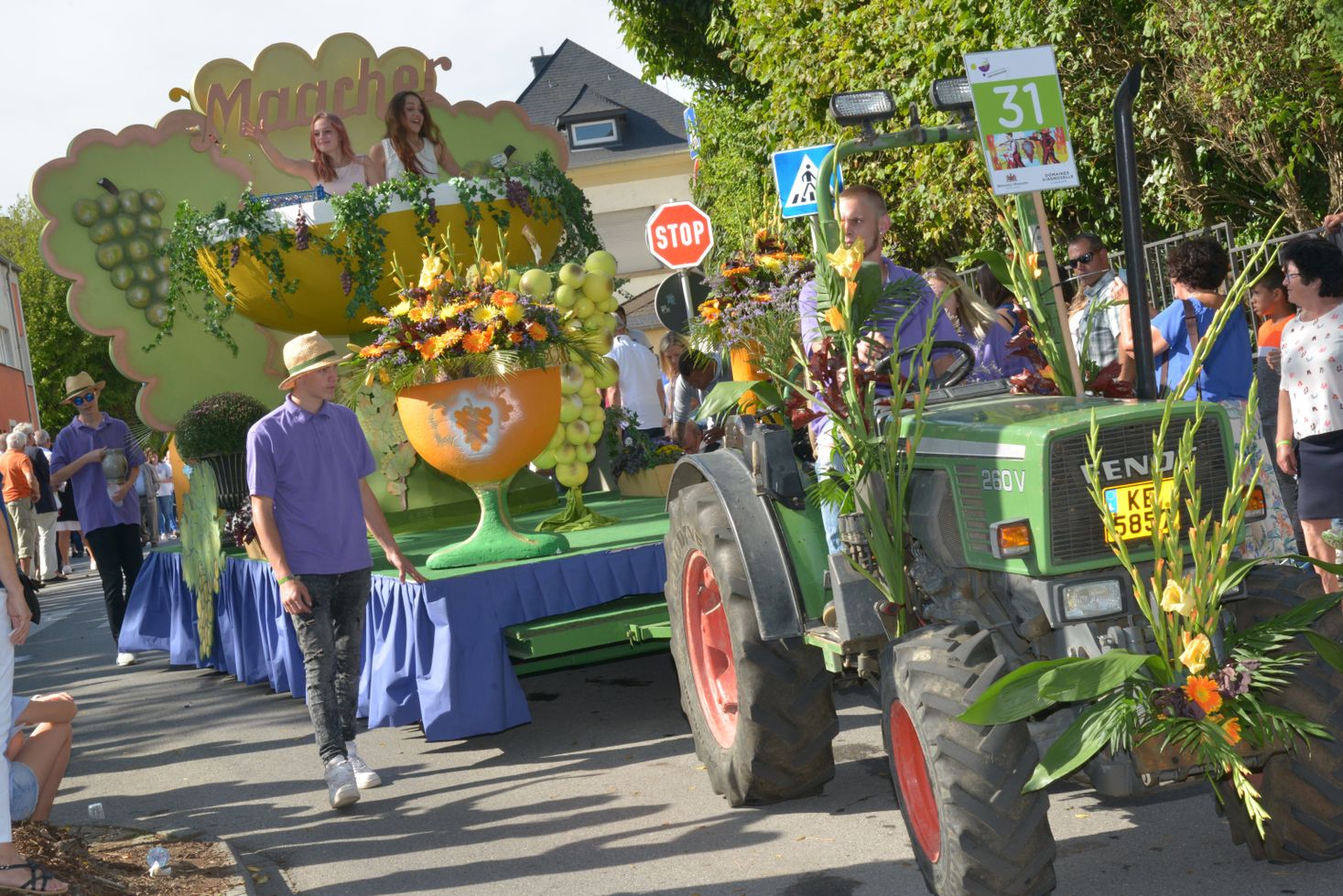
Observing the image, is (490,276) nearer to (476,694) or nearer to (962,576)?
(476,694)

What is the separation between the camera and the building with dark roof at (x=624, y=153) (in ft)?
157

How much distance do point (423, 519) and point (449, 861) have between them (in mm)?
4609

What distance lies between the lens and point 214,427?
907 centimetres

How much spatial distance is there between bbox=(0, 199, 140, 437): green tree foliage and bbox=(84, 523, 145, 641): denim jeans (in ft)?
143

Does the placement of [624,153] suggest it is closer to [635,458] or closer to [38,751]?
[635,458]

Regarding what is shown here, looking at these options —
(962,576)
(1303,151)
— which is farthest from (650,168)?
(962,576)

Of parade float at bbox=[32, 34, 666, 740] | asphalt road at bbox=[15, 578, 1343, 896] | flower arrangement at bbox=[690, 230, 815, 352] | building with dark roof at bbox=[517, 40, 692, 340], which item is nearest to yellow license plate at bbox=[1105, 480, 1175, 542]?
asphalt road at bbox=[15, 578, 1343, 896]

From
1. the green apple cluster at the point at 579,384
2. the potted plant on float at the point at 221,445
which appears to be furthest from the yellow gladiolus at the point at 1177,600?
the potted plant on float at the point at 221,445

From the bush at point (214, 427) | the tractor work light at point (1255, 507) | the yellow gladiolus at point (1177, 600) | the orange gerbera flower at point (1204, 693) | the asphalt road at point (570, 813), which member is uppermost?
the bush at point (214, 427)

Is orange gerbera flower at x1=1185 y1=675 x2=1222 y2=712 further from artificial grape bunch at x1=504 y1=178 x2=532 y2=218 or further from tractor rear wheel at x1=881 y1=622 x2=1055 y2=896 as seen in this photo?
artificial grape bunch at x1=504 y1=178 x2=532 y2=218

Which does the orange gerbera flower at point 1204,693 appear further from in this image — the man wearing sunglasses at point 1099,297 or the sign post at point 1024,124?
the man wearing sunglasses at point 1099,297

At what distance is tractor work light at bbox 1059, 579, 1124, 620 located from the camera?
3494 millimetres

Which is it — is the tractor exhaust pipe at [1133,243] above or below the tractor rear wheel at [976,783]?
above

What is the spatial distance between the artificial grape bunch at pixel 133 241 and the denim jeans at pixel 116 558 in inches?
60.9
